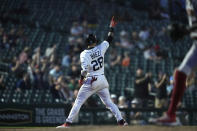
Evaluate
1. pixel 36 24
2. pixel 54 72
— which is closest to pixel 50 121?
pixel 54 72

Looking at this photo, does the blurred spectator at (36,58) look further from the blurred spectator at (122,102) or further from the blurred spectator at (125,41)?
the blurred spectator at (125,41)

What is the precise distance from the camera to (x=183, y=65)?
787 cm

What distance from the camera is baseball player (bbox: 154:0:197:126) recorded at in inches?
309

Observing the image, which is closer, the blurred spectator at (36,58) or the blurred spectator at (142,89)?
the blurred spectator at (142,89)

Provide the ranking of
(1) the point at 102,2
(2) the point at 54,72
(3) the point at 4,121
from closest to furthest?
(3) the point at 4,121 < (2) the point at 54,72 < (1) the point at 102,2

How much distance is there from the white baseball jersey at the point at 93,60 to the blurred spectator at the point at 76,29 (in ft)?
32.9

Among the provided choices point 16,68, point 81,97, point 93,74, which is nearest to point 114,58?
point 16,68

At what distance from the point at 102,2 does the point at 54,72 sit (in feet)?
30.4

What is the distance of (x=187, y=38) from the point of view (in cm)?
2325

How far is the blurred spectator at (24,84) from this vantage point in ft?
55.6

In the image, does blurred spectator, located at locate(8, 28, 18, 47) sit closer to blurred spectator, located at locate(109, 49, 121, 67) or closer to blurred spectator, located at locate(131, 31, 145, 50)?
blurred spectator, located at locate(109, 49, 121, 67)

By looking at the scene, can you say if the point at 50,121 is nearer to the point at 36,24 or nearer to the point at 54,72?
the point at 54,72

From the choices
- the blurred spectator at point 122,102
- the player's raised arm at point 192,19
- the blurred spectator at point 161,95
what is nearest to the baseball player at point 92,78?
the player's raised arm at point 192,19

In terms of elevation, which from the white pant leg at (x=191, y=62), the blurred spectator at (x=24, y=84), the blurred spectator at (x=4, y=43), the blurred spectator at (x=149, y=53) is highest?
the blurred spectator at (x=4, y=43)
